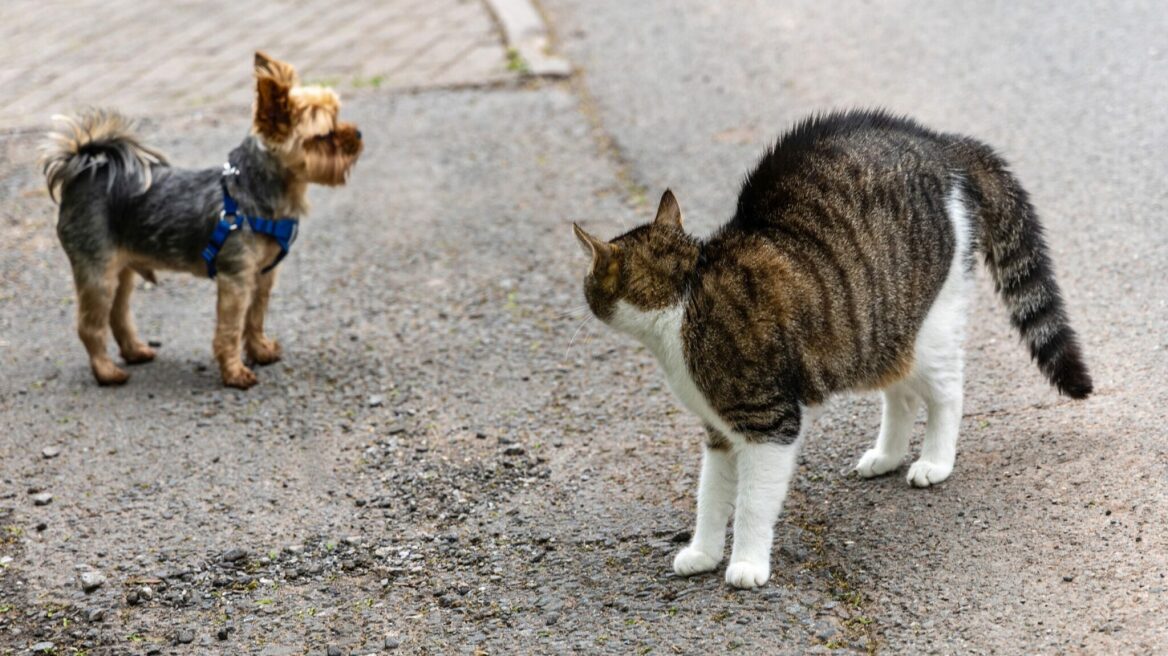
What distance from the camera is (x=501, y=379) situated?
5535mm

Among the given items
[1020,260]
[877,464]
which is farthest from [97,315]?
[1020,260]

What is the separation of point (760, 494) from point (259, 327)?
287cm

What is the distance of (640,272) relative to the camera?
12.5ft

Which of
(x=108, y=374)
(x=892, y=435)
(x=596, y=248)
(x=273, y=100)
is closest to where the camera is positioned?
(x=596, y=248)

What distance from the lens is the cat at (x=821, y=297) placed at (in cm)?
377

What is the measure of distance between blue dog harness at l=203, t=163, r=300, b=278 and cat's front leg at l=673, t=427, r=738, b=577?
2.50m

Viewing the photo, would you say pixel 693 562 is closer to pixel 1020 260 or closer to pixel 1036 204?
pixel 1020 260

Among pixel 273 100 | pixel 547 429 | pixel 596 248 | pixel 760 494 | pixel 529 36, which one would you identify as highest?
pixel 596 248

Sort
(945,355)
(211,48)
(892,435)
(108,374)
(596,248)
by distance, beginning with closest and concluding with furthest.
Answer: (596,248), (945,355), (892,435), (108,374), (211,48)

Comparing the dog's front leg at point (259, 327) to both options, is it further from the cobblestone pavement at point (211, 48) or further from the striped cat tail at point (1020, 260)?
the cobblestone pavement at point (211, 48)

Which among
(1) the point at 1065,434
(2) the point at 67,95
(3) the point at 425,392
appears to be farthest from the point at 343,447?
(2) the point at 67,95

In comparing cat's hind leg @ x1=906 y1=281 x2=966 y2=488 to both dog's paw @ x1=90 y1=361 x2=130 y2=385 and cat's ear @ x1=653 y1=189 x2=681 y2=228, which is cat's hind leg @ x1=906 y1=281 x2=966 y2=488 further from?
dog's paw @ x1=90 y1=361 x2=130 y2=385

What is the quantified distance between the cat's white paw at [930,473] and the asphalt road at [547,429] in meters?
0.07

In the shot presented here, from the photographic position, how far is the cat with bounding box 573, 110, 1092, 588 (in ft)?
12.4
